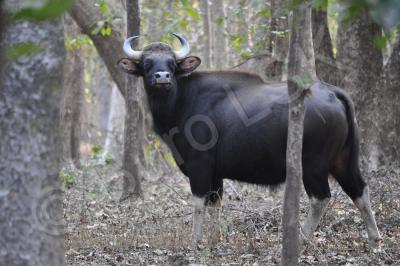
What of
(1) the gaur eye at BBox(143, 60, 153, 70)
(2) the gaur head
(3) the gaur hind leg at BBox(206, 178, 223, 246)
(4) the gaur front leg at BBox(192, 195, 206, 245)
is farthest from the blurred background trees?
(4) the gaur front leg at BBox(192, 195, 206, 245)

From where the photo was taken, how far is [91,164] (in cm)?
1495

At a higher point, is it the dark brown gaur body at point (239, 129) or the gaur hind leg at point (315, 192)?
the dark brown gaur body at point (239, 129)

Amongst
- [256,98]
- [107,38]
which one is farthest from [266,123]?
[107,38]

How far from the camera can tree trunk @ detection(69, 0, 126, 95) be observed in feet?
40.0

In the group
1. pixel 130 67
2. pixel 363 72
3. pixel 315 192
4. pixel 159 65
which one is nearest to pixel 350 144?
pixel 315 192

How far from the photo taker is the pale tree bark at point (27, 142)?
12.1 ft

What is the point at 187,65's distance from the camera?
8.27 m

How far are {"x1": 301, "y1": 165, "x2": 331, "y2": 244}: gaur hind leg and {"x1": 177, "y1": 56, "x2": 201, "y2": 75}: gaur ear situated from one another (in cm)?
219

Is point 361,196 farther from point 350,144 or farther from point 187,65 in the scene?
point 187,65

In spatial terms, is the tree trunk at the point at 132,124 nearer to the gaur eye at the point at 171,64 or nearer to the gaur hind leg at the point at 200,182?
the gaur eye at the point at 171,64

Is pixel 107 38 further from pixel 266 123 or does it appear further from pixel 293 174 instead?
pixel 293 174

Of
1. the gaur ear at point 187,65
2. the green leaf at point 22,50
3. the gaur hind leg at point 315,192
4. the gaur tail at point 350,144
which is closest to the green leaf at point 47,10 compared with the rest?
the green leaf at point 22,50

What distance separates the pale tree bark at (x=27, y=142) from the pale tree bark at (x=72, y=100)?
13.8 meters

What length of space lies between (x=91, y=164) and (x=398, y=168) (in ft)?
22.5
